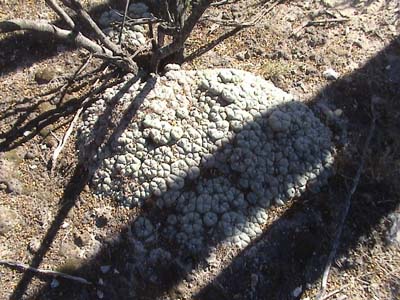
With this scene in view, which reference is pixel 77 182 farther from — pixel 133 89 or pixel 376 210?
pixel 376 210

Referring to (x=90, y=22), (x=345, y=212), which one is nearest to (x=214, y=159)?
(x=345, y=212)

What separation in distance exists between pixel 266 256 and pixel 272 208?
31 cm

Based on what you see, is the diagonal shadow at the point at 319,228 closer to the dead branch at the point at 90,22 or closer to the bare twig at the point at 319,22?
the bare twig at the point at 319,22

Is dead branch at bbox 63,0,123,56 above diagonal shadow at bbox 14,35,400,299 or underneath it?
above

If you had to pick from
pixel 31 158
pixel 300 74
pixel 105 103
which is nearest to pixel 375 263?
pixel 300 74

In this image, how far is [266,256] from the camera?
3.08 m

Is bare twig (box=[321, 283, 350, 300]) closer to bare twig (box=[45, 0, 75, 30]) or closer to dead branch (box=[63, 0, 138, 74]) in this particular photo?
dead branch (box=[63, 0, 138, 74])

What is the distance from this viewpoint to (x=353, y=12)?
3906mm

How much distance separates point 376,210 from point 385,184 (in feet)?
0.65

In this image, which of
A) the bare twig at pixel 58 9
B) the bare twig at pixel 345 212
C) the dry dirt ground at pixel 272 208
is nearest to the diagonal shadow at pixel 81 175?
the dry dirt ground at pixel 272 208

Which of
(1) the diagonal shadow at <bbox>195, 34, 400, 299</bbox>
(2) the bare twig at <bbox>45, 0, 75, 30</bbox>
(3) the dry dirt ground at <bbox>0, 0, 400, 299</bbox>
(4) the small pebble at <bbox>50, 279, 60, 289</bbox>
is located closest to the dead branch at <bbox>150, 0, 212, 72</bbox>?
(3) the dry dirt ground at <bbox>0, 0, 400, 299</bbox>

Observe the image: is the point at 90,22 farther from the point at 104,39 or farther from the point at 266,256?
the point at 266,256

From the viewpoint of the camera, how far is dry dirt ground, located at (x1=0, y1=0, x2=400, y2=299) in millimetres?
3041

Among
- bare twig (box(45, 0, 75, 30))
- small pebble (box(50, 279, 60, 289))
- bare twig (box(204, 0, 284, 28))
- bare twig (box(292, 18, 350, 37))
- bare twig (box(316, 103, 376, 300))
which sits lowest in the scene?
bare twig (box(316, 103, 376, 300))
